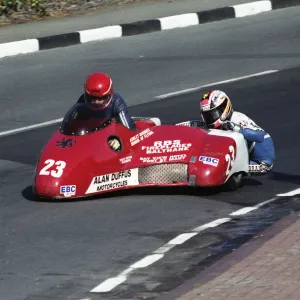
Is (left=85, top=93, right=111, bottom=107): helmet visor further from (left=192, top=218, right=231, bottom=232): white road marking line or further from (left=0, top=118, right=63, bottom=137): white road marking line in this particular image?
(left=0, top=118, right=63, bottom=137): white road marking line

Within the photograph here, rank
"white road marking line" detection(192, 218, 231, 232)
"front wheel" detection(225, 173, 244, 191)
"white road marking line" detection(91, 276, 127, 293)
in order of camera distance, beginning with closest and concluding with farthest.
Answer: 1. "white road marking line" detection(91, 276, 127, 293)
2. "white road marking line" detection(192, 218, 231, 232)
3. "front wheel" detection(225, 173, 244, 191)

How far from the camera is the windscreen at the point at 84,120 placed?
1084 centimetres

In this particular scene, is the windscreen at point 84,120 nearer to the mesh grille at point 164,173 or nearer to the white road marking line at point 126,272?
the mesh grille at point 164,173

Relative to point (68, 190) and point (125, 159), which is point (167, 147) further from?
point (68, 190)

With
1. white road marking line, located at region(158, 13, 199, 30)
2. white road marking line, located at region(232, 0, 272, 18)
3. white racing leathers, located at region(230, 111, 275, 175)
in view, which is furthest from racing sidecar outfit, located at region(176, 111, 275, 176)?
white road marking line, located at region(232, 0, 272, 18)

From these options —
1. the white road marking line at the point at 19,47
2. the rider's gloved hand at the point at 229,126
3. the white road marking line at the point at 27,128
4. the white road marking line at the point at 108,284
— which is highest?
the white road marking line at the point at 108,284

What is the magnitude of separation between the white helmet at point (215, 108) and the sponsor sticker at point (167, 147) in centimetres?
54

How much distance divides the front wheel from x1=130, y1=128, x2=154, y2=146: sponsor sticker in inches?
33.3

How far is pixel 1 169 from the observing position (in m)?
12.3

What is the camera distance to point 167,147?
10.8 m

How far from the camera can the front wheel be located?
36.4 ft

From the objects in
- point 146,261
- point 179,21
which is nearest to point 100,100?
point 146,261

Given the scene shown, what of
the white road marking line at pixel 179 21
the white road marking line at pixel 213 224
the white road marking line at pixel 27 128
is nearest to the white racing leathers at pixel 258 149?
the white road marking line at pixel 213 224

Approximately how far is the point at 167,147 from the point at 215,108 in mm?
691
